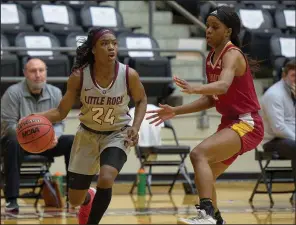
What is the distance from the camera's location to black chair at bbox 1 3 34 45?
513 inches

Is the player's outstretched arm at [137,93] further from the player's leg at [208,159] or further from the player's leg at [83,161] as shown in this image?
the player's leg at [208,159]

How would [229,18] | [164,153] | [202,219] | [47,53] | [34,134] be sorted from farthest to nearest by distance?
[47,53] → [164,153] → [34,134] → [229,18] → [202,219]

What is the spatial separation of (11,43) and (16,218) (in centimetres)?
423

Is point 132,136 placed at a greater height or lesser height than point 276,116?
greater

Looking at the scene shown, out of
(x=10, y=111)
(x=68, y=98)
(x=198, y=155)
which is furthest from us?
(x=10, y=111)

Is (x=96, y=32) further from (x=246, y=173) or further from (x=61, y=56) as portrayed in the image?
(x=246, y=173)

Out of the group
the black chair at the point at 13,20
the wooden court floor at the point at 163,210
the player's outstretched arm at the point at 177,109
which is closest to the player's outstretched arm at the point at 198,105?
the player's outstretched arm at the point at 177,109

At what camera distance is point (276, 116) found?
34.6ft

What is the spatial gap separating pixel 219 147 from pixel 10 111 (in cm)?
394

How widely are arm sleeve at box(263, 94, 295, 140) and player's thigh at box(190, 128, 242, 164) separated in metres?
3.85

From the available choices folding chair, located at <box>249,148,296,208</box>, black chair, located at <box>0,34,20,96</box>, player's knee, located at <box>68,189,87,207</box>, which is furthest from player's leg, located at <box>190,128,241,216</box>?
black chair, located at <box>0,34,20,96</box>

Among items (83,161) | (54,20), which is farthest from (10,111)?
(54,20)

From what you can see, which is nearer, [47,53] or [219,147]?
[219,147]

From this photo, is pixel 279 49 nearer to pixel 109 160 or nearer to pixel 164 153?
pixel 164 153
